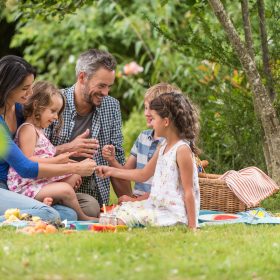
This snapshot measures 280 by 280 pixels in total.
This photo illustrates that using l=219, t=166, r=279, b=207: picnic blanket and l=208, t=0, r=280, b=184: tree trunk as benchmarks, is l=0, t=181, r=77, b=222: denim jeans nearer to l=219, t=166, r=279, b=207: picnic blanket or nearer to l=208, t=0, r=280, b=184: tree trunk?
l=219, t=166, r=279, b=207: picnic blanket

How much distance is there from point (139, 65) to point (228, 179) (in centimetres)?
545

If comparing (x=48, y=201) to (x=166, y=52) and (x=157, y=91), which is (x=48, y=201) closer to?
(x=157, y=91)

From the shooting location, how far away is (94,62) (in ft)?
18.0

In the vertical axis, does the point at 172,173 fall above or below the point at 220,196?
above

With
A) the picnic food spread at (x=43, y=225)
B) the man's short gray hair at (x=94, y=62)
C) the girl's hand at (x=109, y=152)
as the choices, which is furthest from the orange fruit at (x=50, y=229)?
the man's short gray hair at (x=94, y=62)

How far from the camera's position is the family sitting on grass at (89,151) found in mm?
4750

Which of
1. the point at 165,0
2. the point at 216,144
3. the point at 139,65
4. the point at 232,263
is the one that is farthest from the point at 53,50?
the point at 232,263

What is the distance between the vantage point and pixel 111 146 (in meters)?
5.36

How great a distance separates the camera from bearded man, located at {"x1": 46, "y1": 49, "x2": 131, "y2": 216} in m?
5.41

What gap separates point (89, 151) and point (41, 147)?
1.10 ft

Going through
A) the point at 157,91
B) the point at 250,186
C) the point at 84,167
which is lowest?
the point at 250,186

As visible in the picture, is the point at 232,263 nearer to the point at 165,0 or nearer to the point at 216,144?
the point at 165,0

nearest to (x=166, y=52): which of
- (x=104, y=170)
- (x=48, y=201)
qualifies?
(x=104, y=170)

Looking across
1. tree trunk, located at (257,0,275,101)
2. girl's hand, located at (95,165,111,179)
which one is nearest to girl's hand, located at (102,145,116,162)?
girl's hand, located at (95,165,111,179)
